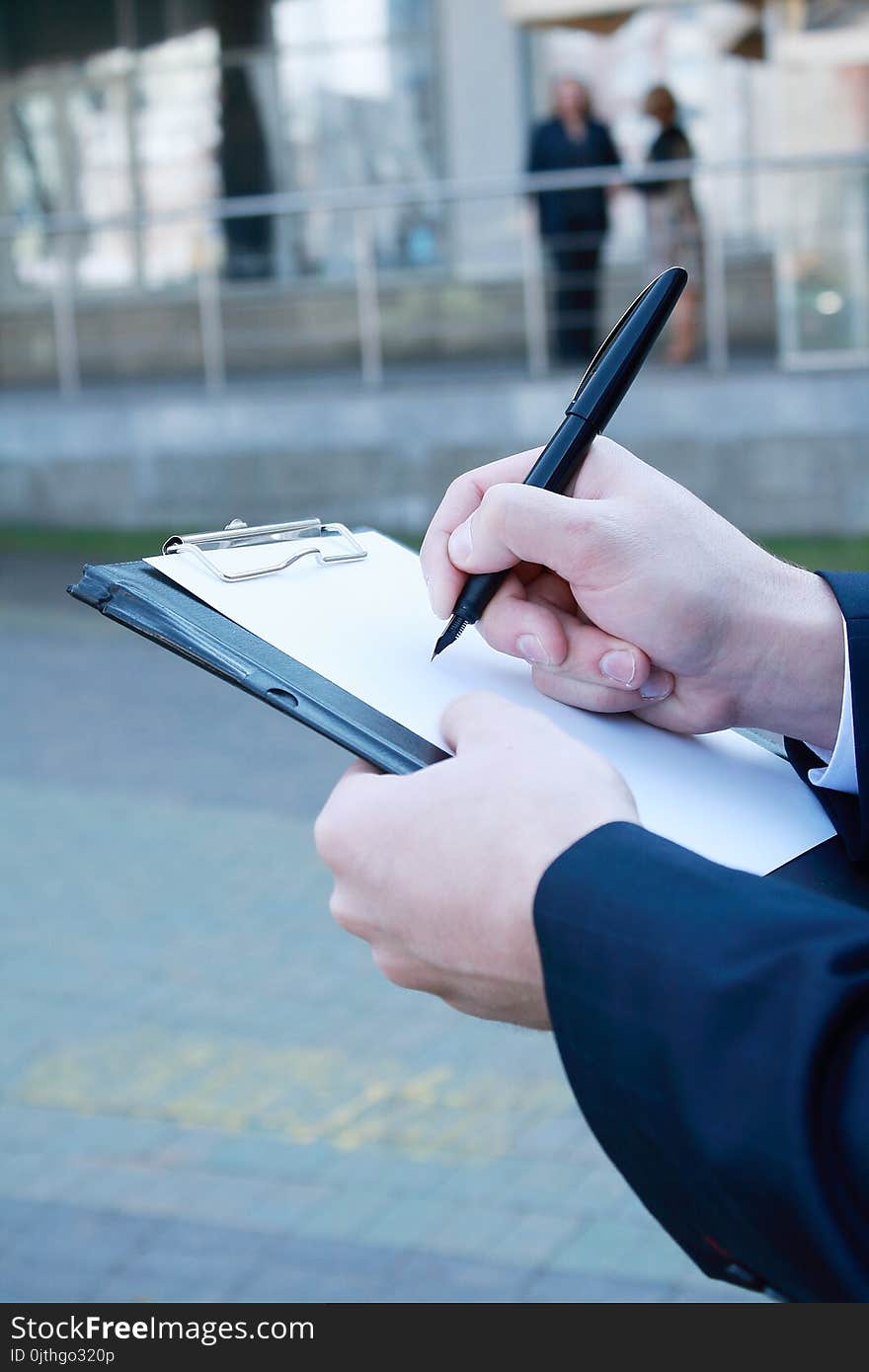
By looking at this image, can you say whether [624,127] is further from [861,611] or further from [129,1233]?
[861,611]

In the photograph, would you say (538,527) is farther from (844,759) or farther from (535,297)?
(535,297)

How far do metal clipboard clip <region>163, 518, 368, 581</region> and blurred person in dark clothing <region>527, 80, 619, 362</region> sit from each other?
959 centimetres

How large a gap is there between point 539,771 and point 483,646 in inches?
18.2

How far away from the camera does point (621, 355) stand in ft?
4.86

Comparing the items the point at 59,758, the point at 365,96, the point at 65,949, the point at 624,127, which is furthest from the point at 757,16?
the point at 65,949

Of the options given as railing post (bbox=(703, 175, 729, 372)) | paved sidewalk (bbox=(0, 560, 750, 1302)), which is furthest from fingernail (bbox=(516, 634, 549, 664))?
railing post (bbox=(703, 175, 729, 372))

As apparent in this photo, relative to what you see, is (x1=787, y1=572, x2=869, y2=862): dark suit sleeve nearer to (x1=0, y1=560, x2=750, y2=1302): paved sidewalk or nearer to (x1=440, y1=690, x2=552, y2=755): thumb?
(x1=440, y1=690, x2=552, y2=755): thumb

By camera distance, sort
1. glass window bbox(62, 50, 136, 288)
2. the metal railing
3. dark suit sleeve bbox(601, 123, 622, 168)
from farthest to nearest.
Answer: glass window bbox(62, 50, 136, 288) < dark suit sleeve bbox(601, 123, 622, 168) < the metal railing

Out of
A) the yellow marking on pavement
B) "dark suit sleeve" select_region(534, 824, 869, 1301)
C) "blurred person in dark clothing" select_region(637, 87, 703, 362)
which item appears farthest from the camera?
"blurred person in dark clothing" select_region(637, 87, 703, 362)

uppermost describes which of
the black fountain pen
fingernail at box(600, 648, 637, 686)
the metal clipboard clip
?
the black fountain pen

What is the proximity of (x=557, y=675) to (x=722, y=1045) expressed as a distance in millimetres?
553

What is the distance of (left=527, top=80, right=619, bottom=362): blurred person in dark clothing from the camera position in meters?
10.8

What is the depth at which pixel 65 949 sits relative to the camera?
4.91m

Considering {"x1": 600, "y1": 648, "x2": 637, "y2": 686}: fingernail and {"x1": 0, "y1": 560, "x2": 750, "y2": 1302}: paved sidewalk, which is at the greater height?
{"x1": 600, "y1": 648, "x2": 637, "y2": 686}: fingernail
